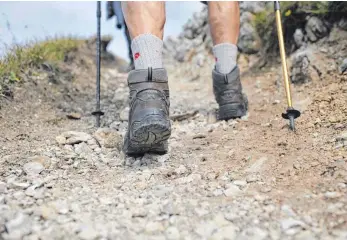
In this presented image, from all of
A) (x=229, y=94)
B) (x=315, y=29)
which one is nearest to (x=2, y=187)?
(x=229, y=94)

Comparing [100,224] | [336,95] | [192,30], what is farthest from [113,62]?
[100,224]

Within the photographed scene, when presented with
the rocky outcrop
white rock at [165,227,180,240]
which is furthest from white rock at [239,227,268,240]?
the rocky outcrop

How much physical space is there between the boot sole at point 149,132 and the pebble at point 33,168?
19.0 inches

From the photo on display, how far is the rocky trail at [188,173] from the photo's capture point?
4.47ft

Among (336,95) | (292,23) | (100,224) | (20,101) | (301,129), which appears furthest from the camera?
(292,23)

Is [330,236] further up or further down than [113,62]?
further down

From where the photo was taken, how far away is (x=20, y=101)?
2.95m

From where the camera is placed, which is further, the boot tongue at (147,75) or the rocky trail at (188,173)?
the boot tongue at (147,75)

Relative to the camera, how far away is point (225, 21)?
2.61m

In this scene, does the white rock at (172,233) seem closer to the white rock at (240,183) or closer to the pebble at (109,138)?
the white rock at (240,183)

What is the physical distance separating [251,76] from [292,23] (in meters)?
0.70

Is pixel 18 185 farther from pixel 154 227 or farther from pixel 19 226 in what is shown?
pixel 154 227

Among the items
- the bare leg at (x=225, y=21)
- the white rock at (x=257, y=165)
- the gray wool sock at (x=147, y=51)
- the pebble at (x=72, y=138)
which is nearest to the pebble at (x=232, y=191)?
the white rock at (x=257, y=165)

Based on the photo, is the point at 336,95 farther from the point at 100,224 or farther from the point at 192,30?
the point at 192,30
